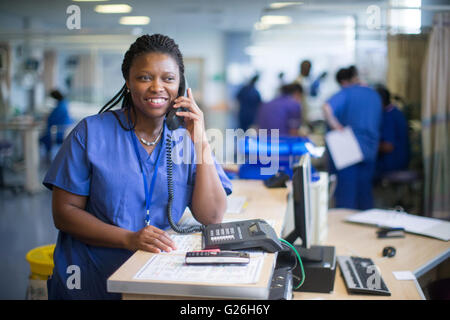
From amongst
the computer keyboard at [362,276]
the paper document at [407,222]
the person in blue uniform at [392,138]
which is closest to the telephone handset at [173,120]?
the computer keyboard at [362,276]

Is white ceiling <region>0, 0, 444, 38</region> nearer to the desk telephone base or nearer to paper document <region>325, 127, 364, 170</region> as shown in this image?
paper document <region>325, 127, 364, 170</region>

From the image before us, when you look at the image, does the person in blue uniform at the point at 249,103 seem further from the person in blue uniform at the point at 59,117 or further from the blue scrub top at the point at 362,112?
the blue scrub top at the point at 362,112

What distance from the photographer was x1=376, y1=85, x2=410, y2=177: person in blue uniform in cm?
460

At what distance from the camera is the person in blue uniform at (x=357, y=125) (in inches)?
167

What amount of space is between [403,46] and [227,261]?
4450mm

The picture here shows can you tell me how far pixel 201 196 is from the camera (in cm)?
155

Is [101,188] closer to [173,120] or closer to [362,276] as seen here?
[173,120]

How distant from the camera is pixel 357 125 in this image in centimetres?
427

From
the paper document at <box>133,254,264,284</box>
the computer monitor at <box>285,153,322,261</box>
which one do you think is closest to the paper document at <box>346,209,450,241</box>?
the computer monitor at <box>285,153,322,261</box>

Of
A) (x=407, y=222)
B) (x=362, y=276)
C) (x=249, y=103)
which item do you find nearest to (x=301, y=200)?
(x=362, y=276)

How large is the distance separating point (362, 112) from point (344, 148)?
1.23 ft

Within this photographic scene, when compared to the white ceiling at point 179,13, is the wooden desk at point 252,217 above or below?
below

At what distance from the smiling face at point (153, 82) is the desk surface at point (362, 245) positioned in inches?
19.6
